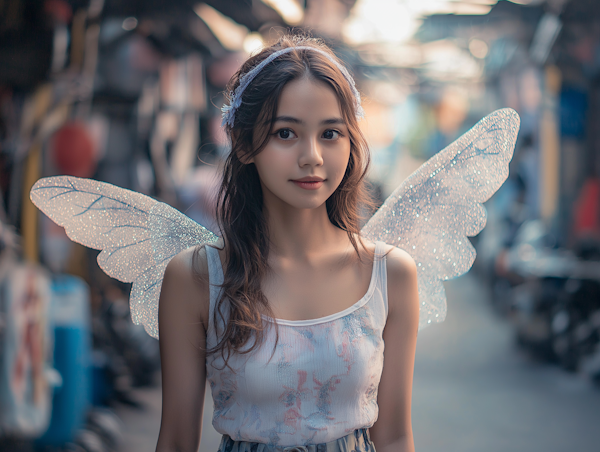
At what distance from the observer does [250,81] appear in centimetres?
113

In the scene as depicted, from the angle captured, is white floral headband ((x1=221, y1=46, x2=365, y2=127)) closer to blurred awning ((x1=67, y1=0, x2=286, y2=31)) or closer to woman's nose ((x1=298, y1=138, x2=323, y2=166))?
woman's nose ((x1=298, y1=138, x2=323, y2=166))

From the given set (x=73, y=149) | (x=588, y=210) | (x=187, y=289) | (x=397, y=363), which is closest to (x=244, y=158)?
(x=187, y=289)

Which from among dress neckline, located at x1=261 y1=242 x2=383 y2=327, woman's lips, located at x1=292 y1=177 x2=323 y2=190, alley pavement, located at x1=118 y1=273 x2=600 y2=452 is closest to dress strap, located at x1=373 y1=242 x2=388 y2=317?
dress neckline, located at x1=261 y1=242 x2=383 y2=327

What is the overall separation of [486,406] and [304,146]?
362 cm

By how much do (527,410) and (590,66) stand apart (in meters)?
4.31

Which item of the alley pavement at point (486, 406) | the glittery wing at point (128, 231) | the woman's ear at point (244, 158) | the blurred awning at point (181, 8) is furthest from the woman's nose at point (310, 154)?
the alley pavement at point (486, 406)

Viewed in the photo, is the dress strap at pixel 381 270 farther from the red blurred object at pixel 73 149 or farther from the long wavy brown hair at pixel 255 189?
the red blurred object at pixel 73 149

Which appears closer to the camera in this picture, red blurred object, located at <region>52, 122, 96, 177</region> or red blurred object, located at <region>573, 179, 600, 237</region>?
red blurred object, located at <region>52, 122, 96, 177</region>

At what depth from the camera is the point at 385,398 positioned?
1179mm

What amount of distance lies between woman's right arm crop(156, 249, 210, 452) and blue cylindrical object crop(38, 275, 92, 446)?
7.38 ft

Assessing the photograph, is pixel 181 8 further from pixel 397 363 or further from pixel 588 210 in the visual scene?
pixel 588 210

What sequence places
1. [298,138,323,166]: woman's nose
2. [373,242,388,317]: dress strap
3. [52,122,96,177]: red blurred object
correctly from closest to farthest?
[298,138,323,166]: woman's nose, [373,242,388,317]: dress strap, [52,122,96,177]: red blurred object

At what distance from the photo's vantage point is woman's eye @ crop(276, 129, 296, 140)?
1061 mm

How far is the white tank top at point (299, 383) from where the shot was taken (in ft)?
3.42
